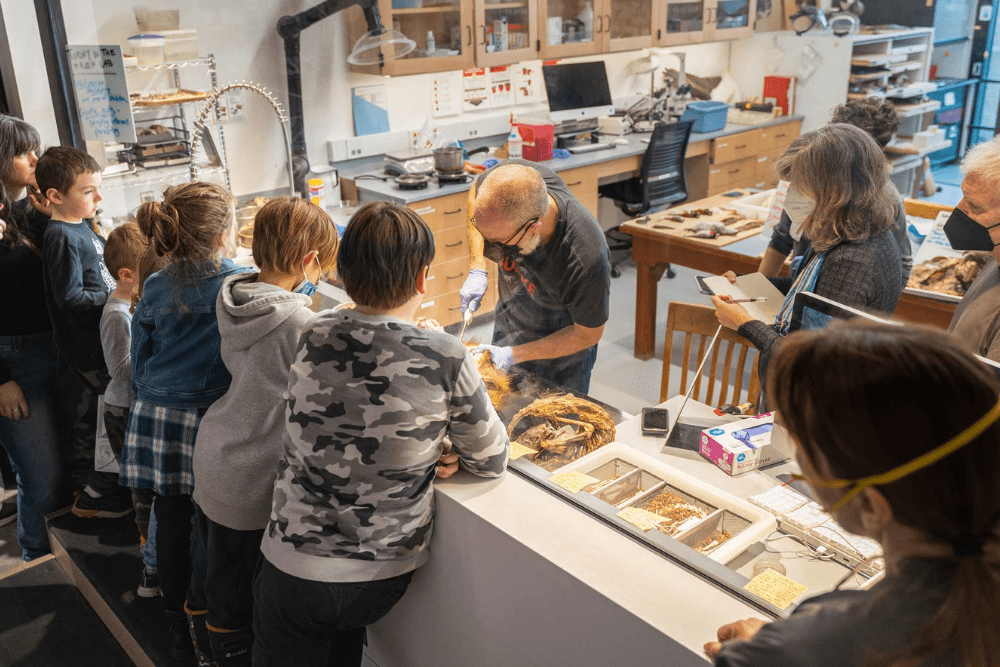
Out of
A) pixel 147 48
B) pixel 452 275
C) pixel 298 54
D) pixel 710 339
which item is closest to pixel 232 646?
pixel 452 275

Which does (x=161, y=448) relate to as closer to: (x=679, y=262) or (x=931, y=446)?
(x=931, y=446)

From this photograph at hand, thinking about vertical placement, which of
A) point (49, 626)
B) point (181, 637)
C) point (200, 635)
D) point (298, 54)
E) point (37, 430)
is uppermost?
point (298, 54)

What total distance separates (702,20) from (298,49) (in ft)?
9.56

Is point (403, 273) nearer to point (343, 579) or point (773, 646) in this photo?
point (343, 579)

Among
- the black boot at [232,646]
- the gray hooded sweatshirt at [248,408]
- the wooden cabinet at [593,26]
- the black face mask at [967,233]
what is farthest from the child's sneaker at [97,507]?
the wooden cabinet at [593,26]

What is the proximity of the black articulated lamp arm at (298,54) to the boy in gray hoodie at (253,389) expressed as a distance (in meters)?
2.07

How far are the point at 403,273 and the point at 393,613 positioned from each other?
85 centimetres

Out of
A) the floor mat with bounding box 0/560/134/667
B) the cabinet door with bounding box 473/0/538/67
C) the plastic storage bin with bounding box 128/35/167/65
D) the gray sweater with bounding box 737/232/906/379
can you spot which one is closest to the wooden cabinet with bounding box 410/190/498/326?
the gray sweater with bounding box 737/232/906/379

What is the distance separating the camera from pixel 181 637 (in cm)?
208

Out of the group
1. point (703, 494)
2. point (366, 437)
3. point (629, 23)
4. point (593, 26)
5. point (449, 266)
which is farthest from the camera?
point (629, 23)

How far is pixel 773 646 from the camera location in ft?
2.55

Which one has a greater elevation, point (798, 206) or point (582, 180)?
point (798, 206)

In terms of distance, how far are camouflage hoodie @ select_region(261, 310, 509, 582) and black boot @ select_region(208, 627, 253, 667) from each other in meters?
0.50

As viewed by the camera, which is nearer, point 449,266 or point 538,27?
point 449,266
